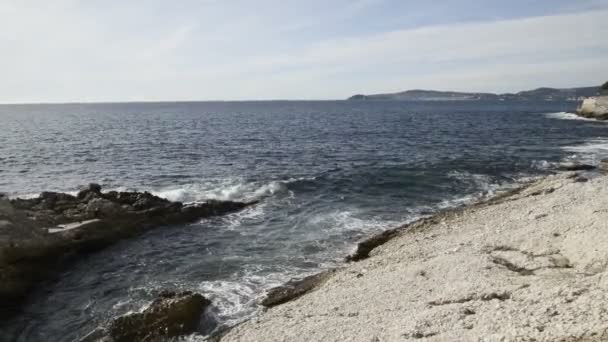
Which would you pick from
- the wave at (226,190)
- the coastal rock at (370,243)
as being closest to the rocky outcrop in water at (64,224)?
the wave at (226,190)

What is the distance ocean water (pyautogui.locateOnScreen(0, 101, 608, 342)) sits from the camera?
57.4 ft

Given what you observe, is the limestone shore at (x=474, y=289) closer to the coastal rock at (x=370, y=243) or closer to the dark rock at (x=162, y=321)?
the coastal rock at (x=370, y=243)

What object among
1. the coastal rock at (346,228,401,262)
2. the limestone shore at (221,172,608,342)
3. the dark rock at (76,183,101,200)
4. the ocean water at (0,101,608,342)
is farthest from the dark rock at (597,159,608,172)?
the dark rock at (76,183,101,200)

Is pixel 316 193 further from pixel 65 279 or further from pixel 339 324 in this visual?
pixel 339 324

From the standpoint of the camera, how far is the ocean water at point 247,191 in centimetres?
1750

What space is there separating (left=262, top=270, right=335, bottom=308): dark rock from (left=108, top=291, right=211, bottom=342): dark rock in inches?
102

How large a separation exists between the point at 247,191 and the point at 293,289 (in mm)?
17053

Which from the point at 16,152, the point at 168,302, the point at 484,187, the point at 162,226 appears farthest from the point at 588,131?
the point at 16,152

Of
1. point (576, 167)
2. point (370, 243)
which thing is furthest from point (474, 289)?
point (576, 167)

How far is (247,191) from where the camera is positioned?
33.4 metres

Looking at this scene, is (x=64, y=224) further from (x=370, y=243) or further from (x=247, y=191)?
(x=370, y=243)

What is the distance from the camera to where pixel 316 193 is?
3288cm

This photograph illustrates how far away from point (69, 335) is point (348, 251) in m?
12.6

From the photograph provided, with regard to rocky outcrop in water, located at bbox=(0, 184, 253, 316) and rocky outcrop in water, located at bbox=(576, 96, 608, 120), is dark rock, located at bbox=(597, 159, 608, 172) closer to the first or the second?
rocky outcrop in water, located at bbox=(0, 184, 253, 316)
